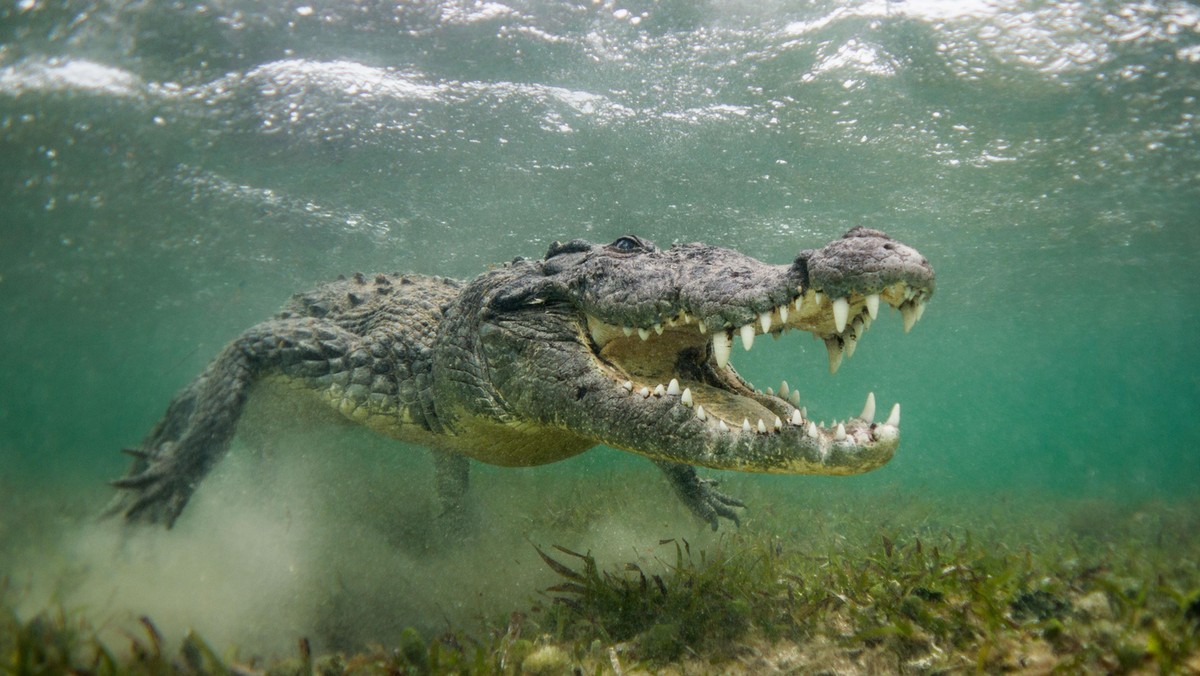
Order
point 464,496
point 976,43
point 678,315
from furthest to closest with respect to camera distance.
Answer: point 976,43 < point 464,496 < point 678,315

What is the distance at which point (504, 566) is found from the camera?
443 cm

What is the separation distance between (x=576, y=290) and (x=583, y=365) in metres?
0.53

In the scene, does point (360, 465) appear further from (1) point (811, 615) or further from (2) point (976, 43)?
(2) point (976, 43)

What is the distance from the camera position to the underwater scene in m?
2.45

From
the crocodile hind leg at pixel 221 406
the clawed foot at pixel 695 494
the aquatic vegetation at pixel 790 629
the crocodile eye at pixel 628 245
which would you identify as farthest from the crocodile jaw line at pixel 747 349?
the crocodile hind leg at pixel 221 406

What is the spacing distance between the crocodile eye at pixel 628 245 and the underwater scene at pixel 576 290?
0.03 metres

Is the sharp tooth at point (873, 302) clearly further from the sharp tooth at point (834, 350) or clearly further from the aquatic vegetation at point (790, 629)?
the aquatic vegetation at point (790, 629)

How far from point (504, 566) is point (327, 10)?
24.9 ft

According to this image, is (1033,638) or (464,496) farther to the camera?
Answer: (464,496)

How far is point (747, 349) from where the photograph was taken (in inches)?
95.2

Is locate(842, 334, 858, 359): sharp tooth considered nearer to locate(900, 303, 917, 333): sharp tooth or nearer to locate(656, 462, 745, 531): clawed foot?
locate(900, 303, 917, 333): sharp tooth

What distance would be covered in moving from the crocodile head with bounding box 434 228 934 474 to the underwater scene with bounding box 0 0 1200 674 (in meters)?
0.02

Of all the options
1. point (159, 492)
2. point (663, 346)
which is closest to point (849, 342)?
point (663, 346)

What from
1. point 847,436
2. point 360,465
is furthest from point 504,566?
point 360,465
